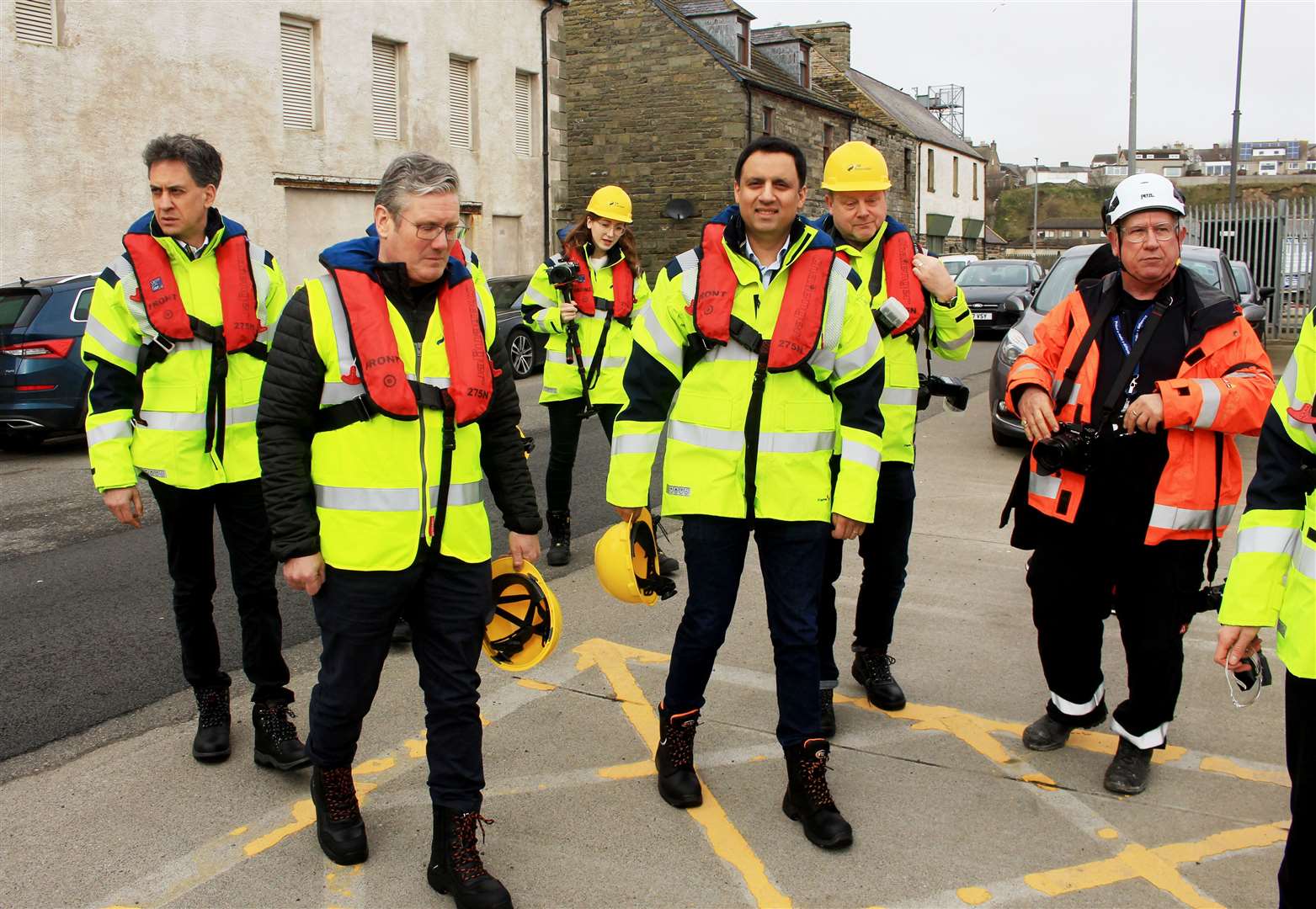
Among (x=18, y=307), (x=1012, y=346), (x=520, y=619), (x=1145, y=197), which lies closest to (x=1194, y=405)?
(x=1145, y=197)

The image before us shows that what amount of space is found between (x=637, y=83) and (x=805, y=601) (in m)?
30.1

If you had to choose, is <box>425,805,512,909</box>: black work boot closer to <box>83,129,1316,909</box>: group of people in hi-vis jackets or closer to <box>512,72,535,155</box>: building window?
<box>83,129,1316,909</box>: group of people in hi-vis jackets

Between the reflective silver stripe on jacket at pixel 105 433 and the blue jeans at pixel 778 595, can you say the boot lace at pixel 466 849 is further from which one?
the reflective silver stripe on jacket at pixel 105 433

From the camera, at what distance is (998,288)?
2412 centimetres

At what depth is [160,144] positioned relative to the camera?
12.4 ft

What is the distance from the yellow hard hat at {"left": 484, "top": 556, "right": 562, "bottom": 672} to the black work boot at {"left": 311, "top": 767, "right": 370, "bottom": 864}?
576mm

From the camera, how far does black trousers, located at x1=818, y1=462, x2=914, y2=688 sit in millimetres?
4312

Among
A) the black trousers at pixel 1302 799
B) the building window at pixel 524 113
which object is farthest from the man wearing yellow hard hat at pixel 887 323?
the building window at pixel 524 113

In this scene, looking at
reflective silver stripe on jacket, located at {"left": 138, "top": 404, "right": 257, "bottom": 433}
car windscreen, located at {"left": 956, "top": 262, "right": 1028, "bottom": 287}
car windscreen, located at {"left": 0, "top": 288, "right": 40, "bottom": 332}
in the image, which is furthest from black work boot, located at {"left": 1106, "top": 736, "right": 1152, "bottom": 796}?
car windscreen, located at {"left": 956, "top": 262, "right": 1028, "bottom": 287}

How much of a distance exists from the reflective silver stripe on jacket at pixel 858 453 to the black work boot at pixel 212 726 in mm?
2419

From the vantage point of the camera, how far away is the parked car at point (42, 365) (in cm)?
1054

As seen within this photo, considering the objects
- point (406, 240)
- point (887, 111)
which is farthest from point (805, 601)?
point (887, 111)

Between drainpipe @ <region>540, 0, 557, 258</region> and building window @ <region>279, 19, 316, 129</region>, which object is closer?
building window @ <region>279, 19, 316, 129</region>

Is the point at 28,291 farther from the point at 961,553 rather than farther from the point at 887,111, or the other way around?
the point at 887,111
